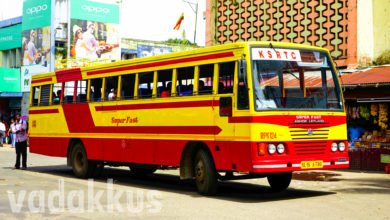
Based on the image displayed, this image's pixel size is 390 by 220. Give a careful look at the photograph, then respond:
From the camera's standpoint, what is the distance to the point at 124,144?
14289 mm

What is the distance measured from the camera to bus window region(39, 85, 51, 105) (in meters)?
17.6

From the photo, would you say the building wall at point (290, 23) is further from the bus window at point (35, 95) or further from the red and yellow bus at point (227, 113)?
the bus window at point (35, 95)

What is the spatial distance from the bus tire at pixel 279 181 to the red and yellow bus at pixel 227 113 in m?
0.02

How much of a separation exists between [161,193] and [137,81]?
297 cm

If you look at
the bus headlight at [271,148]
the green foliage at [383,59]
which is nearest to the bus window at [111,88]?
the bus headlight at [271,148]

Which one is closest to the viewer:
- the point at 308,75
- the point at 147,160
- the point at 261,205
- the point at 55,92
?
the point at 261,205

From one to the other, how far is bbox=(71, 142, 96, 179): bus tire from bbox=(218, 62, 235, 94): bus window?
18.6 ft

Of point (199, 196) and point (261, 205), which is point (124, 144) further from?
point (261, 205)

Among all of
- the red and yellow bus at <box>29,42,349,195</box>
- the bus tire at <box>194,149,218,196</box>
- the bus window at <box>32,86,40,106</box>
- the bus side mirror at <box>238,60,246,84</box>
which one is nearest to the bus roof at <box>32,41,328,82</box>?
the red and yellow bus at <box>29,42,349,195</box>

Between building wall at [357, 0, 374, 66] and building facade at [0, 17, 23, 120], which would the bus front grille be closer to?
building wall at [357, 0, 374, 66]

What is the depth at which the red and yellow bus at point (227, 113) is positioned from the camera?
10898 millimetres

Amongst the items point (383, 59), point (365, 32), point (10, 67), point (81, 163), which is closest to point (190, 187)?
point (81, 163)

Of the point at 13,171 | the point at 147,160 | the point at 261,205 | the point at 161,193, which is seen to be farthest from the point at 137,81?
the point at 13,171

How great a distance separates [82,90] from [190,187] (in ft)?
14.5
